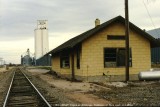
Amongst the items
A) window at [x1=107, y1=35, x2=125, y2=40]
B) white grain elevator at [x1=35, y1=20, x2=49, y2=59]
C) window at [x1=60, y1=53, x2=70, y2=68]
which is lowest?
window at [x1=60, y1=53, x2=70, y2=68]

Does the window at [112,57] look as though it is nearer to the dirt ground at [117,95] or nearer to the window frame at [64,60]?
the window frame at [64,60]

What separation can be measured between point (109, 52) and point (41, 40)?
13252 cm

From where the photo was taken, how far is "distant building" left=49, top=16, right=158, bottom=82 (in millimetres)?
26859

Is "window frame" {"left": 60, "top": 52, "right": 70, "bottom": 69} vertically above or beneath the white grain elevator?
beneath

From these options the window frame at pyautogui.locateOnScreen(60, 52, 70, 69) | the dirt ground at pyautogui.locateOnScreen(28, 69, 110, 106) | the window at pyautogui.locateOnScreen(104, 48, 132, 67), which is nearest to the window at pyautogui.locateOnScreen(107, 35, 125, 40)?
the window at pyautogui.locateOnScreen(104, 48, 132, 67)

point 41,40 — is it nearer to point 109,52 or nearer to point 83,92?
point 109,52

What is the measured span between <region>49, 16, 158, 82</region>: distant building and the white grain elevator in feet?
411

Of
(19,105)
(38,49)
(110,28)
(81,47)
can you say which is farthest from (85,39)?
(38,49)

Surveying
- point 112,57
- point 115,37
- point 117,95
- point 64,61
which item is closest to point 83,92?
point 117,95

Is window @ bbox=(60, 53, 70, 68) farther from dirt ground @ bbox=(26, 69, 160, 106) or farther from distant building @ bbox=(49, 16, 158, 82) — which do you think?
dirt ground @ bbox=(26, 69, 160, 106)

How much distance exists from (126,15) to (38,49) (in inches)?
5247

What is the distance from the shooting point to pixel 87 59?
26859mm

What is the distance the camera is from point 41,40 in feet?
520

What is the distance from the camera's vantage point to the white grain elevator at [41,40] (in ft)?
508
